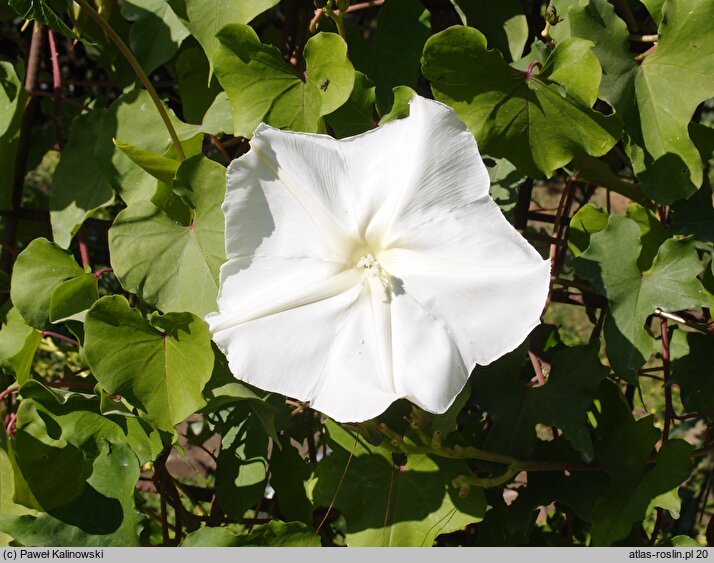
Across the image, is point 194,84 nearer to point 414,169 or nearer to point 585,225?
point 414,169

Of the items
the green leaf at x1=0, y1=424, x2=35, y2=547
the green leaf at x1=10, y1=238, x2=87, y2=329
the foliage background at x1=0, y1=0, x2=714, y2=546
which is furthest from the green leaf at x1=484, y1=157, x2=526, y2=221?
the green leaf at x1=0, y1=424, x2=35, y2=547

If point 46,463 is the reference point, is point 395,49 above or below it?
above

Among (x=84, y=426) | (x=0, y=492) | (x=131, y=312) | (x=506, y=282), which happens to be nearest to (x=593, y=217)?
(x=506, y=282)

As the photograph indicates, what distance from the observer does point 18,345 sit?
4.93 feet

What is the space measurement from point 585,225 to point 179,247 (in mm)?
A: 794

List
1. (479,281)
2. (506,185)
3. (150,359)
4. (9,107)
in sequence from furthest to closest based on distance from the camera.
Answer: (9,107), (506,185), (150,359), (479,281)

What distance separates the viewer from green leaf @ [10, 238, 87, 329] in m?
1.42

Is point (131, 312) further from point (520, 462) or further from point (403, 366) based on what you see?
point (520, 462)

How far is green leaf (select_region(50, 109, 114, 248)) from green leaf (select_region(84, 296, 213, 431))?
1.22ft

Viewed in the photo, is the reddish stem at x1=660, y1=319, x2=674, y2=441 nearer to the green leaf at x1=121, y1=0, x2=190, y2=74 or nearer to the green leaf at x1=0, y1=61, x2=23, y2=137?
the green leaf at x1=121, y1=0, x2=190, y2=74

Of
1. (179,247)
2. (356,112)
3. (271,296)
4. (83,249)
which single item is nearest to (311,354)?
(271,296)

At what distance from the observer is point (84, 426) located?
1.32 meters

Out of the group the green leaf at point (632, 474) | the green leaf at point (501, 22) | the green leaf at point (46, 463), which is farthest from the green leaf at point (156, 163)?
the green leaf at point (632, 474)
